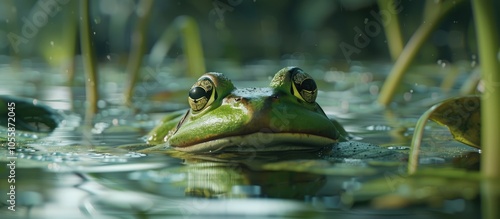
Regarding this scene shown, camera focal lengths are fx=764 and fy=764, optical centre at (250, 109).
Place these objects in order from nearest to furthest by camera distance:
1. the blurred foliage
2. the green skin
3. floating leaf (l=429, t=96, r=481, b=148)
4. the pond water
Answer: the pond water
floating leaf (l=429, t=96, r=481, b=148)
the green skin
the blurred foliage

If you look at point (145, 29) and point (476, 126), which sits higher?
point (145, 29)

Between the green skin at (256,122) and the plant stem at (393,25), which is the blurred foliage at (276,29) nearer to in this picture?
the plant stem at (393,25)

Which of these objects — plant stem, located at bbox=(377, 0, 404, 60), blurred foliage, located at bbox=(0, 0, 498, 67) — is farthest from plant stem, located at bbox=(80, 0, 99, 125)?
blurred foliage, located at bbox=(0, 0, 498, 67)

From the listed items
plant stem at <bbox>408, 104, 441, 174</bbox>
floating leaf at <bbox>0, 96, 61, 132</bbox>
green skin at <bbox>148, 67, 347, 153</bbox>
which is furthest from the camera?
floating leaf at <bbox>0, 96, 61, 132</bbox>

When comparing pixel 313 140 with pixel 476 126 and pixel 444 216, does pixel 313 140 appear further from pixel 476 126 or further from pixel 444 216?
pixel 444 216

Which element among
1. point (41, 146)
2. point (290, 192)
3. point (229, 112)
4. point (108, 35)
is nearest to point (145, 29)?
point (41, 146)

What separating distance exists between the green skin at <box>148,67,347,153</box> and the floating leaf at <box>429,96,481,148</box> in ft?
1.87

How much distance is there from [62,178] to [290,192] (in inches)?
30.8

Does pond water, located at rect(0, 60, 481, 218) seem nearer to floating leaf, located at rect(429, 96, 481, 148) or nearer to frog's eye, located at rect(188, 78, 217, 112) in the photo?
floating leaf, located at rect(429, 96, 481, 148)

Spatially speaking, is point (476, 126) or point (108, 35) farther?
point (108, 35)

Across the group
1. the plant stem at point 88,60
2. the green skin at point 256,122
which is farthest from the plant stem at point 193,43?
the green skin at point 256,122

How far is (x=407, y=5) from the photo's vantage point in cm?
982

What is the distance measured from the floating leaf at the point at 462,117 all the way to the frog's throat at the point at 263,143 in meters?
0.57

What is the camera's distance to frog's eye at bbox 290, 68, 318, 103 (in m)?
2.99
